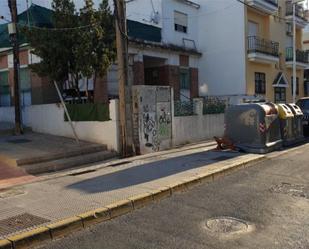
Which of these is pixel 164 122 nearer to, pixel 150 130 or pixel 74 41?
pixel 150 130

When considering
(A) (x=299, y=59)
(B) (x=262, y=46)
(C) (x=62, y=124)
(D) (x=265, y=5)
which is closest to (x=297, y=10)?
(A) (x=299, y=59)

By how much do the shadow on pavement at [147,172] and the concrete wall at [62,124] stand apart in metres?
2.56

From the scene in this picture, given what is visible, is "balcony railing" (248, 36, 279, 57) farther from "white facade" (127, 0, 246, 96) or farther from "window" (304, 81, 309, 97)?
"window" (304, 81, 309, 97)

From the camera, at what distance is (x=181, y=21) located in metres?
24.7

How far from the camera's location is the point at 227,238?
580 cm

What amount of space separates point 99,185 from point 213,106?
414 inches

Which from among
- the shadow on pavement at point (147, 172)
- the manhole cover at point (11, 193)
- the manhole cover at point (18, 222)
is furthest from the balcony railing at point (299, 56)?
the manhole cover at point (18, 222)

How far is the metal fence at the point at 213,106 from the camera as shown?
59.3 feet

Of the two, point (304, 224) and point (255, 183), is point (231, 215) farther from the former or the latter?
point (255, 183)

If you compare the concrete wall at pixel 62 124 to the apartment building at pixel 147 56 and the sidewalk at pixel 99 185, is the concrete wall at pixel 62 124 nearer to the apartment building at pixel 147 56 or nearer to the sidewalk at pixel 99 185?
the apartment building at pixel 147 56

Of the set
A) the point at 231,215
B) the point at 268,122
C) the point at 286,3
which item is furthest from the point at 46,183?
the point at 286,3

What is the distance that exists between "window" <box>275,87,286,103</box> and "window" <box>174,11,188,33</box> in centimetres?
918

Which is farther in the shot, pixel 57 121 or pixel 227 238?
pixel 57 121

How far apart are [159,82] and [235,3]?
7.01 metres
